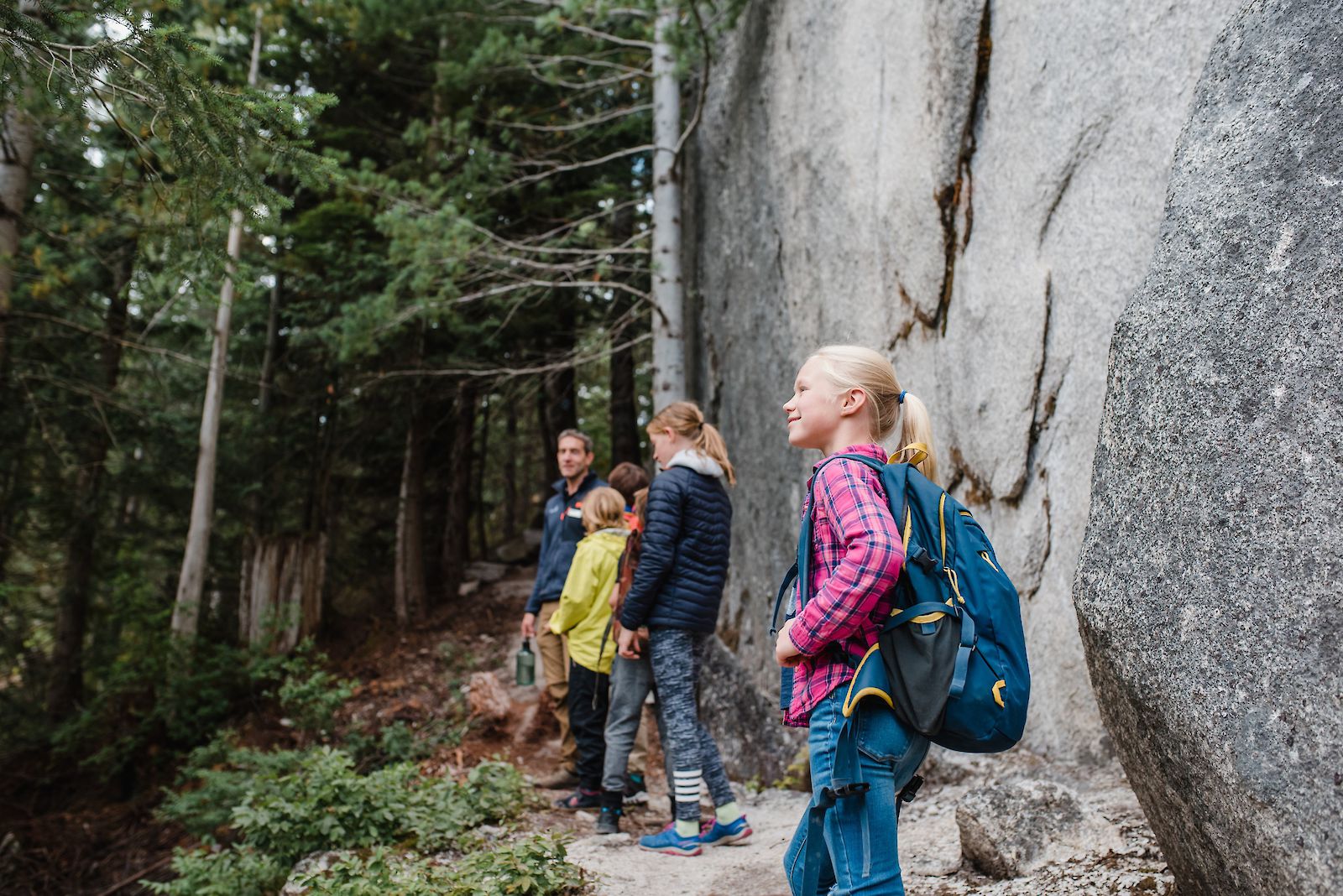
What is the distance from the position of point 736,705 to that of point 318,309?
A: 26.5ft

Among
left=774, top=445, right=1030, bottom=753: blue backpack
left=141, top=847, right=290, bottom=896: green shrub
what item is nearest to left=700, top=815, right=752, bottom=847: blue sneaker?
left=141, top=847, right=290, bottom=896: green shrub

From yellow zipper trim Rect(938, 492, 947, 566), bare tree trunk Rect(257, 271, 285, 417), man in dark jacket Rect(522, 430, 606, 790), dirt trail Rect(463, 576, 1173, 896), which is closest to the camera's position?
yellow zipper trim Rect(938, 492, 947, 566)

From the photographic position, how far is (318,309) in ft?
40.8

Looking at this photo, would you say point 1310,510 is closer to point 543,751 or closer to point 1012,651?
point 1012,651

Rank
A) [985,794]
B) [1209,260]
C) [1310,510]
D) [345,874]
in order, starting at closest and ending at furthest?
[1310,510] < [1209,260] < [985,794] < [345,874]

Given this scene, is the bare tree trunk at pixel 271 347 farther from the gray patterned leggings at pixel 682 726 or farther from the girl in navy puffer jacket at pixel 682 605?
the gray patterned leggings at pixel 682 726

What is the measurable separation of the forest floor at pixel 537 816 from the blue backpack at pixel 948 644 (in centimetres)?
138

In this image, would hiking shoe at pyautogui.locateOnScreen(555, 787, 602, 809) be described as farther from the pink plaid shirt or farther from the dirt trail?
the pink plaid shirt

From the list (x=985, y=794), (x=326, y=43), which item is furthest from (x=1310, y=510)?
(x=326, y=43)

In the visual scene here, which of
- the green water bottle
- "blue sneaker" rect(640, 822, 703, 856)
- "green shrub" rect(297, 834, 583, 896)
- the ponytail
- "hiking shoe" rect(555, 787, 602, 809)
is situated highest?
the ponytail

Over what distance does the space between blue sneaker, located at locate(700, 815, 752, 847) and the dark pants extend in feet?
3.32

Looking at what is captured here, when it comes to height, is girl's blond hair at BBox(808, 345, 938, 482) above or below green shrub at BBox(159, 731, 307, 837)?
above

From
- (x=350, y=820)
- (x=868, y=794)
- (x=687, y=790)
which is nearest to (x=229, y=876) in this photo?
(x=350, y=820)

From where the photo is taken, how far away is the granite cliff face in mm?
4820
